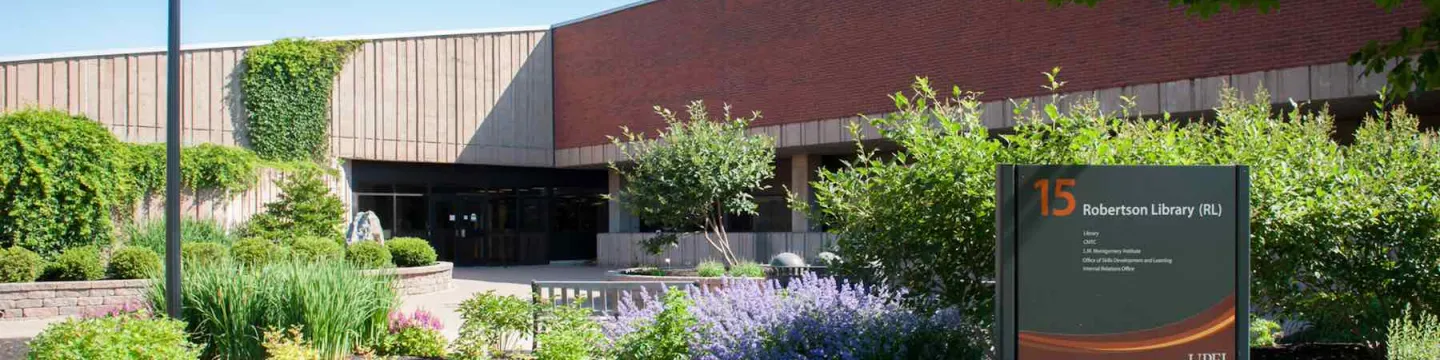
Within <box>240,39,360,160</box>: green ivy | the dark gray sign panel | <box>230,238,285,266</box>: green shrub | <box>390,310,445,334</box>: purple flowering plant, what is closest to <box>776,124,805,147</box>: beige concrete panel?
<box>240,39,360,160</box>: green ivy

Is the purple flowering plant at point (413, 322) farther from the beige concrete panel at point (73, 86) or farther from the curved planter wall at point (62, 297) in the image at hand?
the beige concrete panel at point (73, 86)

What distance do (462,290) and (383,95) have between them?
309 inches

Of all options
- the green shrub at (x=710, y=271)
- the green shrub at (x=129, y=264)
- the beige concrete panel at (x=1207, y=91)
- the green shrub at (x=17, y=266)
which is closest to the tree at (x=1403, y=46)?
the green shrub at (x=710, y=271)

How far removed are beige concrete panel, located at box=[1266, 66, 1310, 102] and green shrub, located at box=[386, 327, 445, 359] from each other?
12.6 meters

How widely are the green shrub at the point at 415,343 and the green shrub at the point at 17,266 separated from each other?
8.61 m

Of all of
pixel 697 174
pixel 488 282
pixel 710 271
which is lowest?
pixel 488 282

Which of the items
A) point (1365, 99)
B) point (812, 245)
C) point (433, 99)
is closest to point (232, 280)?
point (1365, 99)

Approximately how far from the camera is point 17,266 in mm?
14953

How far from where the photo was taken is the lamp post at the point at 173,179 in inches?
313

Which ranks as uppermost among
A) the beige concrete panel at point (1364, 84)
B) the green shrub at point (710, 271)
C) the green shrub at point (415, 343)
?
the beige concrete panel at point (1364, 84)

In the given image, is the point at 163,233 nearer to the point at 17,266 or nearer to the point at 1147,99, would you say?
the point at 17,266

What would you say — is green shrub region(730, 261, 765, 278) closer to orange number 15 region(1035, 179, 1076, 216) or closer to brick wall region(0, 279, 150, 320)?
brick wall region(0, 279, 150, 320)

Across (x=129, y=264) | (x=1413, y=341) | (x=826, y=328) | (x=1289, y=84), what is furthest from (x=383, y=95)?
(x=1413, y=341)

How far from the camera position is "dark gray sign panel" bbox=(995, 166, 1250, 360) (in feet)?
18.5
